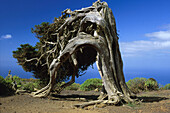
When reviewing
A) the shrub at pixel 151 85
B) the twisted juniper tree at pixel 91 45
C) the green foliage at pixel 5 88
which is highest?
the twisted juniper tree at pixel 91 45

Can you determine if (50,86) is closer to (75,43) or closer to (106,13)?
(75,43)

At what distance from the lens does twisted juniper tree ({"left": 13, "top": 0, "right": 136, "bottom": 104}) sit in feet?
27.2

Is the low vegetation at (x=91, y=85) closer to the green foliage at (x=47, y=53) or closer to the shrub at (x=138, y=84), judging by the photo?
the shrub at (x=138, y=84)

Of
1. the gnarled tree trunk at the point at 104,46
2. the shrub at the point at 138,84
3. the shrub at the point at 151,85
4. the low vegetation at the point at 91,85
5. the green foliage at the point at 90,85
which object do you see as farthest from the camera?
the green foliage at the point at 90,85

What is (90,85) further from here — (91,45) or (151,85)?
(91,45)

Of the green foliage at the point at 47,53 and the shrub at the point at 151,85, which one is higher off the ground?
the green foliage at the point at 47,53

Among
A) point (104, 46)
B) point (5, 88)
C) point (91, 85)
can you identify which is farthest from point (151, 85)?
point (5, 88)

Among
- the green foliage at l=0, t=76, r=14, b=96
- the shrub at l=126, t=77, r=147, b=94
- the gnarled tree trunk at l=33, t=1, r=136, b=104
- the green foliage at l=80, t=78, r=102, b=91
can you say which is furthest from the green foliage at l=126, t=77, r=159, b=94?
the green foliage at l=0, t=76, r=14, b=96

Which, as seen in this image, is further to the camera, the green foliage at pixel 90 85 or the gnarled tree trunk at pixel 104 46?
the green foliage at pixel 90 85

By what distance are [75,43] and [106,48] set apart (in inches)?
65.2

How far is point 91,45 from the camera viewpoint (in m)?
8.38

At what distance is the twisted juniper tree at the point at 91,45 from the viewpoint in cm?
830

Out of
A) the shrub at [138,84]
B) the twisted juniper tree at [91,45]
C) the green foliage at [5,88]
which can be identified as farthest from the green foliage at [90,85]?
the green foliage at [5,88]

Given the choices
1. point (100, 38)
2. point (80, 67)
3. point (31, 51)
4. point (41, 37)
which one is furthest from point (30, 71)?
point (100, 38)
